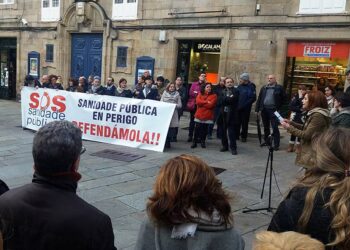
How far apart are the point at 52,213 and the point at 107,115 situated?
26.2 ft

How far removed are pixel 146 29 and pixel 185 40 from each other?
1716 millimetres

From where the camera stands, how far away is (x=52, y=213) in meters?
1.95

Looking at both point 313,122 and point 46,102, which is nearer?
point 313,122

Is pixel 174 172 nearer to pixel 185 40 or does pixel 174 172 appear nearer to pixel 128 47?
pixel 185 40

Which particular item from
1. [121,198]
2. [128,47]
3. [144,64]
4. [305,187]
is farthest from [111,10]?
[305,187]

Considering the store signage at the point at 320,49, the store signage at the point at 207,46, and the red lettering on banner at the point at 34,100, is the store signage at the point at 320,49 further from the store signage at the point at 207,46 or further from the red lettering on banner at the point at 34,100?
the red lettering on banner at the point at 34,100

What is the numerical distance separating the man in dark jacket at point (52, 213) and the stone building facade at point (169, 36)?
34.3ft

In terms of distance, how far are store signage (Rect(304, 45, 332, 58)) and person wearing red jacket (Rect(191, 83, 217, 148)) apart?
4003mm

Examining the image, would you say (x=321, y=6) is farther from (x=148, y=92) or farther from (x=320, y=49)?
(x=148, y=92)

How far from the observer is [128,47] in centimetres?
1589

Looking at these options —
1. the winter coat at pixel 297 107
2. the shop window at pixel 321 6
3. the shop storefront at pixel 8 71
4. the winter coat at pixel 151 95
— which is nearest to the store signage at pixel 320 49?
the shop window at pixel 321 6

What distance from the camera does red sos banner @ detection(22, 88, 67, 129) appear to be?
10508 mm

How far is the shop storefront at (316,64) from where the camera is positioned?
1130 centimetres

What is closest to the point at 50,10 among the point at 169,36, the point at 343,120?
the point at 169,36
